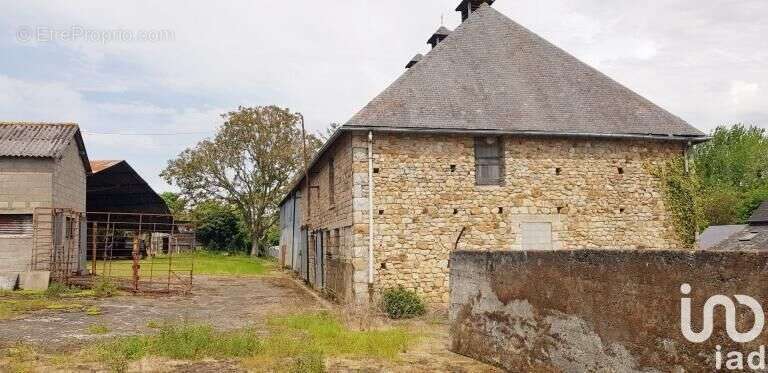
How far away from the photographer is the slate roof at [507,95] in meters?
14.5

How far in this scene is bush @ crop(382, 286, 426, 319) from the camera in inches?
526

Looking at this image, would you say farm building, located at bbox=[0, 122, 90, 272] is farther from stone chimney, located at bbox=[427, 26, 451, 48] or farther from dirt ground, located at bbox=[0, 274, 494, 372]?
stone chimney, located at bbox=[427, 26, 451, 48]

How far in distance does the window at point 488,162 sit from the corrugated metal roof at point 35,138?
44.9 feet

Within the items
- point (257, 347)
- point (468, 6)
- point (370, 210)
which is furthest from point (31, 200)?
point (468, 6)

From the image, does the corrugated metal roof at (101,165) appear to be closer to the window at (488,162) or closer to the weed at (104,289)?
the weed at (104,289)

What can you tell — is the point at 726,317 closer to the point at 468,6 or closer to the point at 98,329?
the point at 98,329

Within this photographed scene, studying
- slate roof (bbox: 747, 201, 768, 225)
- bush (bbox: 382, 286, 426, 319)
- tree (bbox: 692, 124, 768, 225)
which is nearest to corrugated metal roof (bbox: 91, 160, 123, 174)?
bush (bbox: 382, 286, 426, 319)

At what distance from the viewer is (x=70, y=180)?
71.4ft

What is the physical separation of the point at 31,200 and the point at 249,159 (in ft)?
80.6

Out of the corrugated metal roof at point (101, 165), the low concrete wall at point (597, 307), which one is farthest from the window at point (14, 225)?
the low concrete wall at point (597, 307)

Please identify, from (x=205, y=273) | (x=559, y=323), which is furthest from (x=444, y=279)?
(x=205, y=273)

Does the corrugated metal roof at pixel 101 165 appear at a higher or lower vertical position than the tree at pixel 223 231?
higher

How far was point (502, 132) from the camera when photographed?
14469 mm

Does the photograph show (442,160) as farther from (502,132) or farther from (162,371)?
(162,371)
